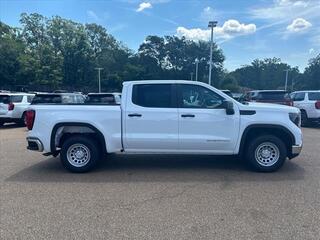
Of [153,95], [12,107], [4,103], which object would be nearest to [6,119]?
[12,107]

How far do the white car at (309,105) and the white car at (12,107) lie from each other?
43.9 ft

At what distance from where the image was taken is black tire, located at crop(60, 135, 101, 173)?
6.70 m

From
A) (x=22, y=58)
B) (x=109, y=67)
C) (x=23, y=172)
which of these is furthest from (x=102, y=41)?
(x=23, y=172)

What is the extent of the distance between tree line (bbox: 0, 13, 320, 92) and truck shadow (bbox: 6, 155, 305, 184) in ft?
163

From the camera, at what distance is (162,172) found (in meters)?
6.72

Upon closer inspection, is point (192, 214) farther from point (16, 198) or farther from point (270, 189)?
point (16, 198)

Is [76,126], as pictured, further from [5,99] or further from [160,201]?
[5,99]

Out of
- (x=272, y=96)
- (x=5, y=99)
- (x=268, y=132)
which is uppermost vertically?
(x=272, y=96)

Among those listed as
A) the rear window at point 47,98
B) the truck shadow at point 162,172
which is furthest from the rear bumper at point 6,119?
the truck shadow at point 162,172

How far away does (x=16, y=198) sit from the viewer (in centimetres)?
515

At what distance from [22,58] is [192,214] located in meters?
55.0

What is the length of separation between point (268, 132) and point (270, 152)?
16.3 inches

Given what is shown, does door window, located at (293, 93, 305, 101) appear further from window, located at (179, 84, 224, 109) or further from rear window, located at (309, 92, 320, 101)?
window, located at (179, 84, 224, 109)

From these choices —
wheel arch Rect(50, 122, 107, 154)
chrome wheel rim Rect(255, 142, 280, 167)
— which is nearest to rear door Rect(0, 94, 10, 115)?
wheel arch Rect(50, 122, 107, 154)
